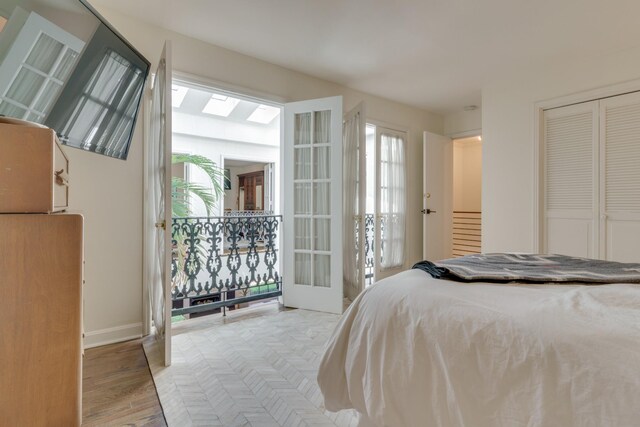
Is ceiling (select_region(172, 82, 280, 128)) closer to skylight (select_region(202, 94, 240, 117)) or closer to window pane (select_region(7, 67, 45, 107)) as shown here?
skylight (select_region(202, 94, 240, 117))

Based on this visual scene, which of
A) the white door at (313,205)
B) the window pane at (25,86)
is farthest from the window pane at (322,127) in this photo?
the window pane at (25,86)

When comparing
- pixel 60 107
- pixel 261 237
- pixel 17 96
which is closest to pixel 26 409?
pixel 17 96

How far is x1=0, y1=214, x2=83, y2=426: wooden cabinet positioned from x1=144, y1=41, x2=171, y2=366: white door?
1128 millimetres

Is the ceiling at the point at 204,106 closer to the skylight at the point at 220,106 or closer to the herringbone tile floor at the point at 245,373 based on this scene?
the skylight at the point at 220,106

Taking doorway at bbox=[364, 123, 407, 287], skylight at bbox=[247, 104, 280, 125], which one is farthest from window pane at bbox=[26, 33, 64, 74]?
skylight at bbox=[247, 104, 280, 125]

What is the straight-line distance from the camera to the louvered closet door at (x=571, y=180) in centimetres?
320

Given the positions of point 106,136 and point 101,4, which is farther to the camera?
point 101,4

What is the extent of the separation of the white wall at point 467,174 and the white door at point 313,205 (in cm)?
384

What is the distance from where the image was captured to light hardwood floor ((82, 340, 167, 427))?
162 cm

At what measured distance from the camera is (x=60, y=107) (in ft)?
5.27

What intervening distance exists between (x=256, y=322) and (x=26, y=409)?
2.16 meters

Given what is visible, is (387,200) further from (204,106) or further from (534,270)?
(204,106)

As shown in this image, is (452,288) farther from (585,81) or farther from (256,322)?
(585,81)

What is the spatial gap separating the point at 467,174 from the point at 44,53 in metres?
6.32
